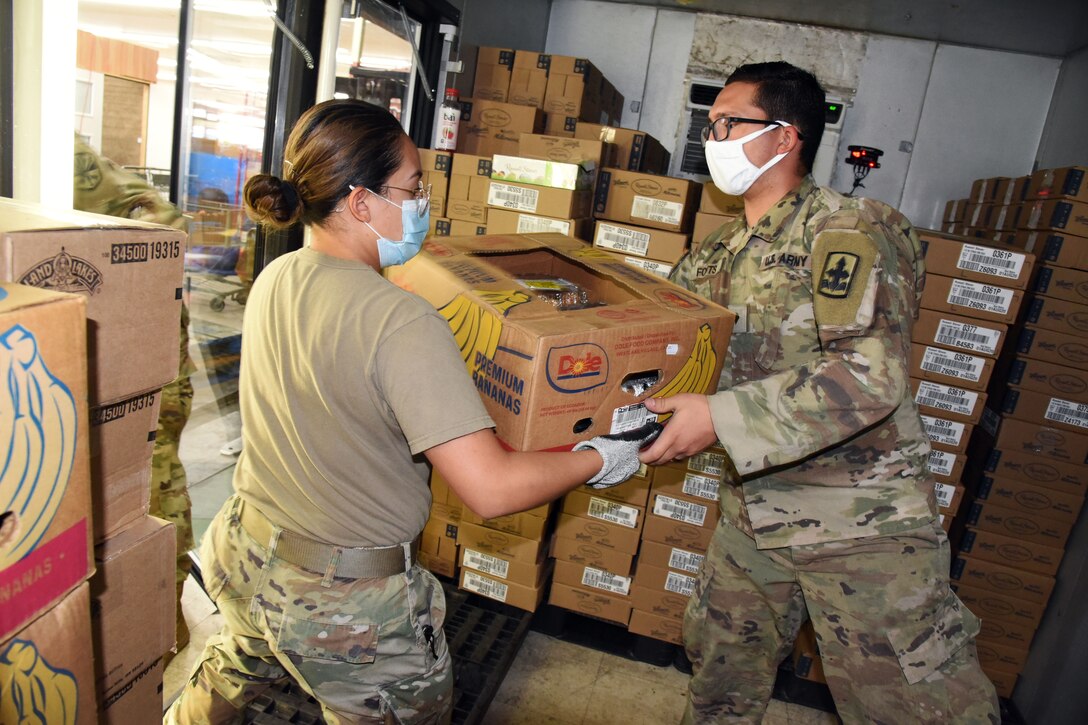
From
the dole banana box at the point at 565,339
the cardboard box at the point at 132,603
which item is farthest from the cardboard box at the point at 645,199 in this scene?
the cardboard box at the point at 132,603

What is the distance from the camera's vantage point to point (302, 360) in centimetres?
109

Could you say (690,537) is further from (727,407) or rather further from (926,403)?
(727,407)

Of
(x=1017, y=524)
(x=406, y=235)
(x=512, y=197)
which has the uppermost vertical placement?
(x=512, y=197)

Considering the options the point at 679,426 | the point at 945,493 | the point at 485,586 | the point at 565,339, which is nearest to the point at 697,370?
the point at 679,426

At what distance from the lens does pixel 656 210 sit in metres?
2.61

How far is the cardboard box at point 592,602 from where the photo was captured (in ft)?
8.64

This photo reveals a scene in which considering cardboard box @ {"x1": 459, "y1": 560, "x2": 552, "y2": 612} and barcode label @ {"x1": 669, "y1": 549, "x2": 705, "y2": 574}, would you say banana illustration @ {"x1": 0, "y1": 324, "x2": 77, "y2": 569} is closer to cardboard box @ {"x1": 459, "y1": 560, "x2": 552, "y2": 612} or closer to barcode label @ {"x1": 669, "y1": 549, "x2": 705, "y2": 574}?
cardboard box @ {"x1": 459, "y1": 560, "x2": 552, "y2": 612}

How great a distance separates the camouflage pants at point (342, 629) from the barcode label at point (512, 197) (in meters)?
1.63

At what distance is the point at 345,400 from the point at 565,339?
36 centimetres

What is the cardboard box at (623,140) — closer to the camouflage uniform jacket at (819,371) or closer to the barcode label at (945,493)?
the camouflage uniform jacket at (819,371)

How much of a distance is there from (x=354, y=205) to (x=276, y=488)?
517mm

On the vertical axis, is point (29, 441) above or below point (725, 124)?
below

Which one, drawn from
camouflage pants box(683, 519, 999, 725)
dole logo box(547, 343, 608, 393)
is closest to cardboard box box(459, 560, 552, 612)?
camouflage pants box(683, 519, 999, 725)

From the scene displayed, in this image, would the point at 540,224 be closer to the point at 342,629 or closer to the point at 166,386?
the point at 166,386
